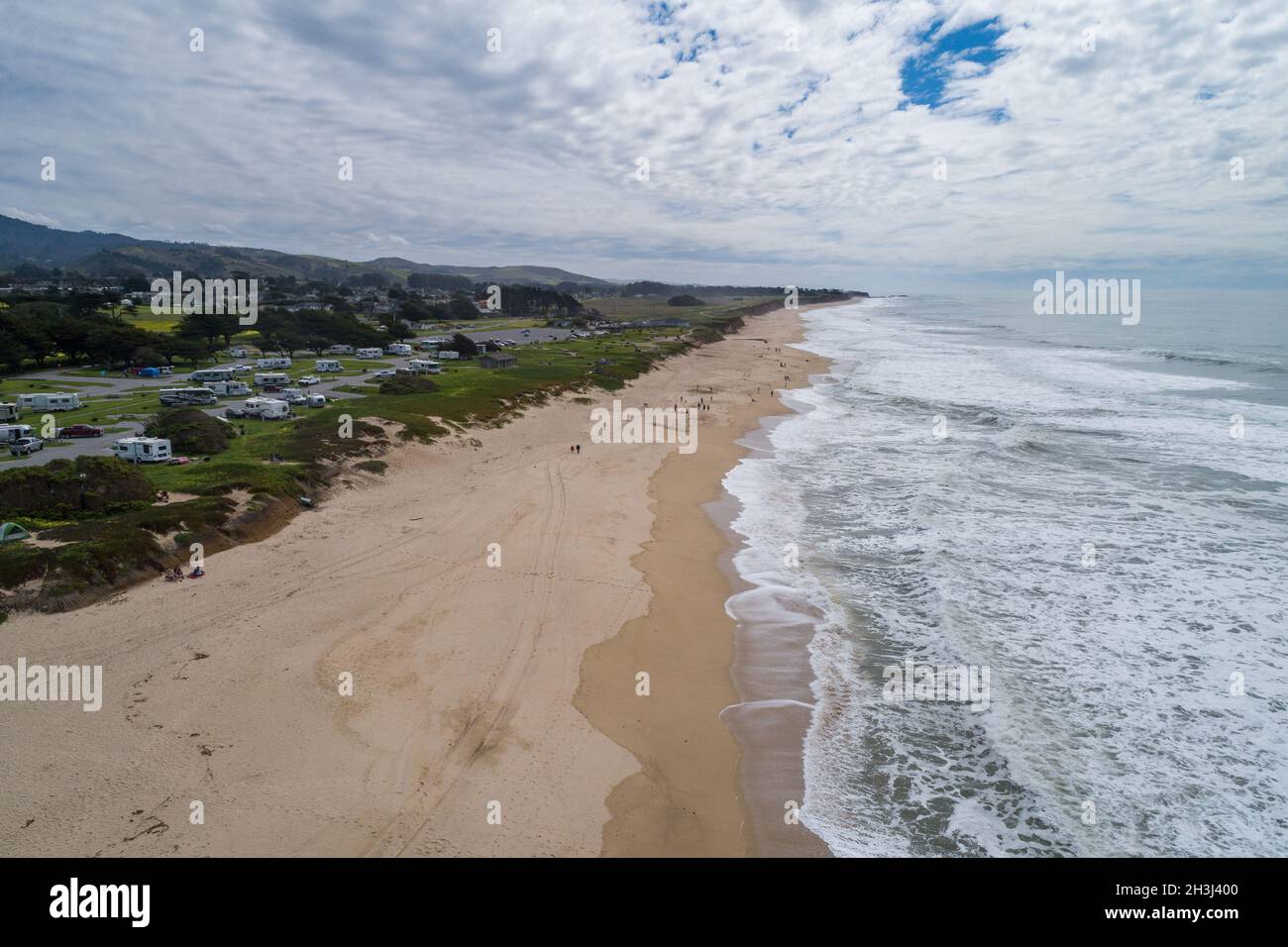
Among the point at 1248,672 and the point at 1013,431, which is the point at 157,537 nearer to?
the point at 1248,672

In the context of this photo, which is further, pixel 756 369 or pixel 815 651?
pixel 756 369

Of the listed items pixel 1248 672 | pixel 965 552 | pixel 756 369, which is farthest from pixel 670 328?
pixel 1248 672

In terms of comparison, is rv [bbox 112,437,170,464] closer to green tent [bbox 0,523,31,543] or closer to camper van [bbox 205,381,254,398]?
green tent [bbox 0,523,31,543]

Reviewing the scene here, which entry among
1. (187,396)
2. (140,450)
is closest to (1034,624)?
(140,450)

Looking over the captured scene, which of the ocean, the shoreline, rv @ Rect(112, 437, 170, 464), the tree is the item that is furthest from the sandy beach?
the tree

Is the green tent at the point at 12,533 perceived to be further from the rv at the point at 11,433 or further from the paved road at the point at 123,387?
the rv at the point at 11,433

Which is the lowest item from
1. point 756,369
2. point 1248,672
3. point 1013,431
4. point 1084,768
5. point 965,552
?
point 1084,768

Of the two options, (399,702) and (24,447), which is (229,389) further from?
(399,702)
